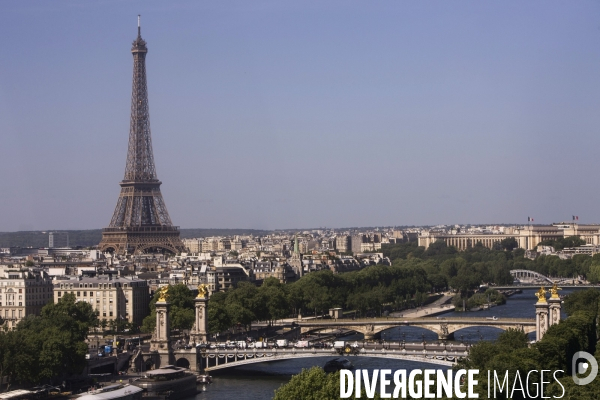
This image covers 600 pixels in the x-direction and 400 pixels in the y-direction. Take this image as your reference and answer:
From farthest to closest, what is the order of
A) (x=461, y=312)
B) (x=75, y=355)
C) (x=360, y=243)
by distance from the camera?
1. (x=360, y=243)
2. (x=461, y=312)
3. (x=75, y=355)

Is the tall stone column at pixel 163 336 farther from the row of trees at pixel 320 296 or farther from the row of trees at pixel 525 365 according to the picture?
the row of trees at pixel 525 365

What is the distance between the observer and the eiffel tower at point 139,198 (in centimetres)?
9725

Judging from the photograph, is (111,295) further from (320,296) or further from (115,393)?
(115,393)

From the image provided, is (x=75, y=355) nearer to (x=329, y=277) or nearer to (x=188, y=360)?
(x=188, y=360)

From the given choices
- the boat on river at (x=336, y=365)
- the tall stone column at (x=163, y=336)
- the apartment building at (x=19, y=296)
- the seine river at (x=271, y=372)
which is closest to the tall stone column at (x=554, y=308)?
the seine river at (x=271, y=372)

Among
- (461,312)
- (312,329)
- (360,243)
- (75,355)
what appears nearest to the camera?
(75,355)

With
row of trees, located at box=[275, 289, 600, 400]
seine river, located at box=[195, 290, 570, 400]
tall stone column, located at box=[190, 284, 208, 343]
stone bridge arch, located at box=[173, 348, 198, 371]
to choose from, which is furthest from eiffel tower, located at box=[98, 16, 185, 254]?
row of trees, located at box=[275, 289, 600, 400]

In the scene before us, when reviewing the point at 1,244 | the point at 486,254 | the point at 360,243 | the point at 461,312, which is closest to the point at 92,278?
the point at 461,312

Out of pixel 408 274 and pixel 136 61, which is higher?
pixel 136 61

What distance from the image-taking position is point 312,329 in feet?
209

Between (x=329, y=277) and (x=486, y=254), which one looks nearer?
(x=329, y=277)

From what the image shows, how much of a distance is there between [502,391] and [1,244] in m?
134

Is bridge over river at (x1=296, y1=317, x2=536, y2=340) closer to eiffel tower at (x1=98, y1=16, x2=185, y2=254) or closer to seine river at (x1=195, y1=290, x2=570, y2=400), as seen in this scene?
seine river at (x1=195, y1=290, x2=570, y2=400)

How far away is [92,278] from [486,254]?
79221 millimetres
